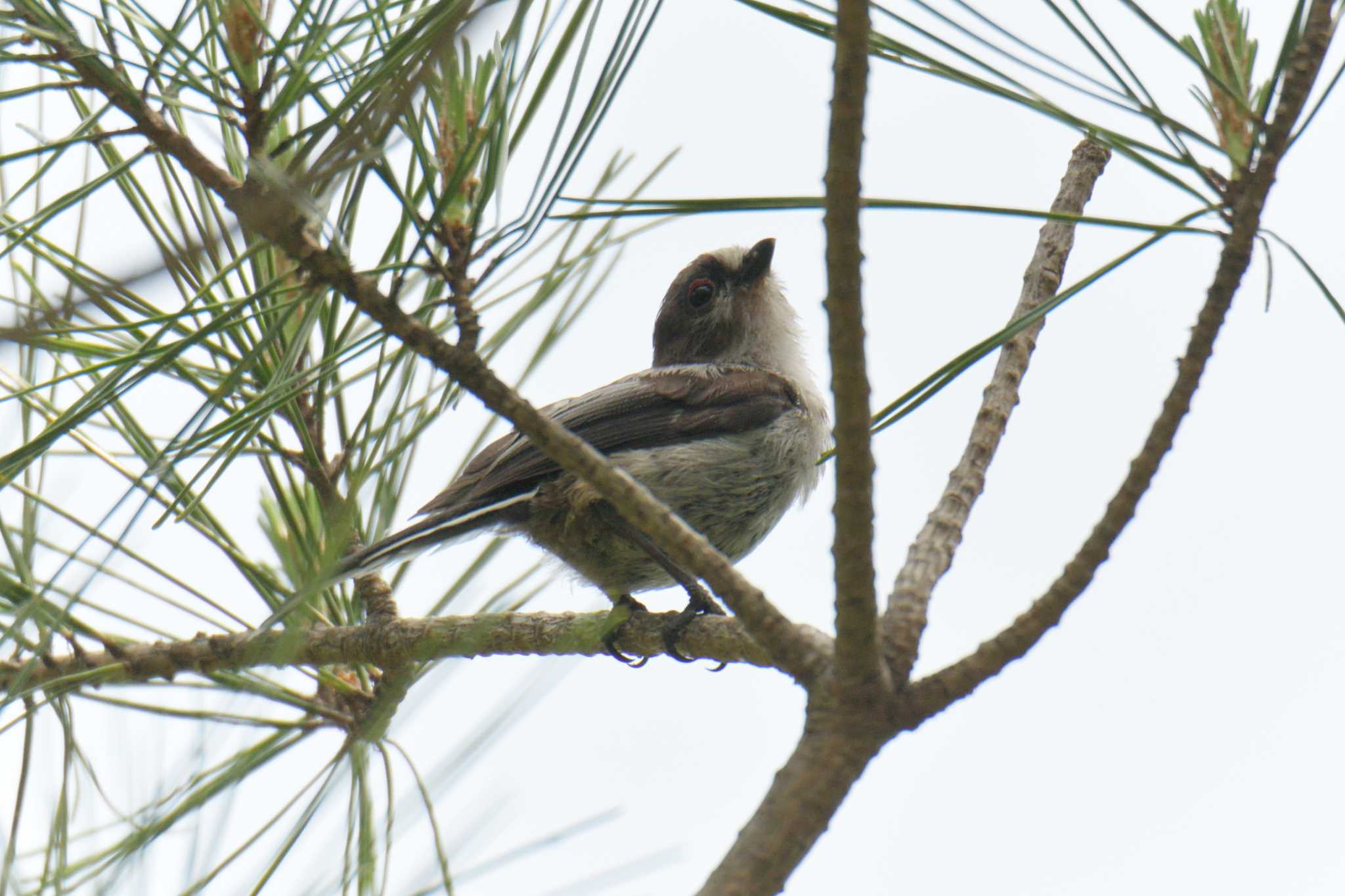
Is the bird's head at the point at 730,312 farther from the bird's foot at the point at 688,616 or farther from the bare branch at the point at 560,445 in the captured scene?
the bare branch at the point at 560,445

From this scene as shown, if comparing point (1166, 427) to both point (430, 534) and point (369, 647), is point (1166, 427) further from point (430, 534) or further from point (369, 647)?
point (430, 534)

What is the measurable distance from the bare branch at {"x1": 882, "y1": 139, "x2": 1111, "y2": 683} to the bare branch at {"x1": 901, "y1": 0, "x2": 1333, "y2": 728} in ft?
0.15

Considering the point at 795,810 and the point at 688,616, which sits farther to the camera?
the point at 688,616

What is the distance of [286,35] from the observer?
1.37 m

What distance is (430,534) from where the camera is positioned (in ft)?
9.64

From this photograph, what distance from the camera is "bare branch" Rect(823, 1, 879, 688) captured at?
1.00 metres

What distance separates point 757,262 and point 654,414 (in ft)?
3.09

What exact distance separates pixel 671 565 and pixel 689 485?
1.15 ft

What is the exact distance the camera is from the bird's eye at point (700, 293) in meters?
4.48

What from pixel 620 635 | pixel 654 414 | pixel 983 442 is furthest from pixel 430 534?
pixel 983 442

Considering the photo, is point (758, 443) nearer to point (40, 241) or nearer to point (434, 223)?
point (40, 241)

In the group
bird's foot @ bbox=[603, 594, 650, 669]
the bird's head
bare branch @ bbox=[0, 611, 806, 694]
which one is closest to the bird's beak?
the bird's head

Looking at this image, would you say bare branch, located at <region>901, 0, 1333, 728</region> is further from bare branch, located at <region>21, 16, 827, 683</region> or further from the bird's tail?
the bird's tail

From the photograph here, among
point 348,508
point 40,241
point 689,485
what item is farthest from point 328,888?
point 689,485
